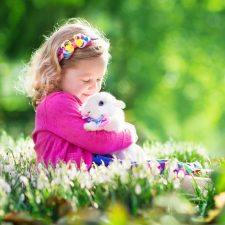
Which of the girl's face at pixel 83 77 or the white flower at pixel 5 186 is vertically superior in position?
the girl's face at pixel 83 77

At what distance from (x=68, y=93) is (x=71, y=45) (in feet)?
1.23

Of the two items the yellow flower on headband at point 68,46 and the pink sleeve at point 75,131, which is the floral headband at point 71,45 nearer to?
the yellow flower on headband at point 68,46

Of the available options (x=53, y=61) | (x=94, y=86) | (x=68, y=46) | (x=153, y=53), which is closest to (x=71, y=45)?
(x=68, y=46)

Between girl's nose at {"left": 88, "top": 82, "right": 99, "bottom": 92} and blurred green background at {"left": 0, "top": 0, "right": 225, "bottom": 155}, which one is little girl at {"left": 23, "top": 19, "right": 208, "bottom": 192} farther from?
blurred green background at {"left": 0, "top": 0, "right": 225, "bottom": 155}

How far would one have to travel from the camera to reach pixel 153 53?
18.5m

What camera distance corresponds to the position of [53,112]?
4691 mm

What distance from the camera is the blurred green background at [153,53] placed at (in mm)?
17609

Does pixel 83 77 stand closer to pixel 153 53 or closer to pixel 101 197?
pixel 101 197

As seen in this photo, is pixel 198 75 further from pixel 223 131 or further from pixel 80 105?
pixel 80 105

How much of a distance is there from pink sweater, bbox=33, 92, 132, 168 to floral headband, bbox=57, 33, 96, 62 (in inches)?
12.6

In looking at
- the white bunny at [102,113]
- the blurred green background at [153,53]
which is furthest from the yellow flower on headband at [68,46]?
the blurred green background at [153,53]

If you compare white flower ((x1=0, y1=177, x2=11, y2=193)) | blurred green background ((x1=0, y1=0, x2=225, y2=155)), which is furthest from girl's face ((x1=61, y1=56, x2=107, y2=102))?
blurred green background ((x1=0, y1=0, x2=225, y2=155))

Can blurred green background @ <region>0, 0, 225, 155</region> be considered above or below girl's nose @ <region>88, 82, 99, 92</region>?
above

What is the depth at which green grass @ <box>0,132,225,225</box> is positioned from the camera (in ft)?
9.21
